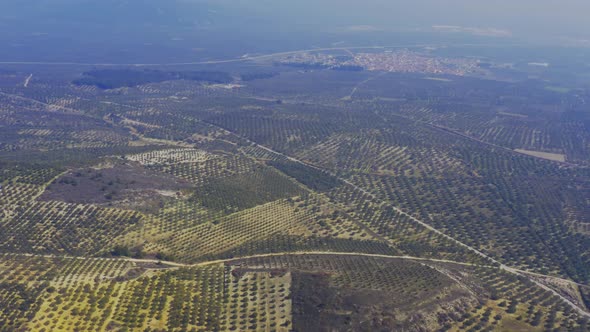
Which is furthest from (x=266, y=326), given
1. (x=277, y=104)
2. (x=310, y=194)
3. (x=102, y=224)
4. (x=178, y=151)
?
(x=277, y=104)

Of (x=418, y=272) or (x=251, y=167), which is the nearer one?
Result: (x=418, y=272)

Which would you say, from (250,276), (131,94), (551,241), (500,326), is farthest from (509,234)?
(131,94)

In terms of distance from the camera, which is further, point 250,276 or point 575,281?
Answer: point 575,281

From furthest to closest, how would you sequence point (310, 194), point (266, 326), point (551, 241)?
point (310, 194) → point (551, 241) → point (266, 326)

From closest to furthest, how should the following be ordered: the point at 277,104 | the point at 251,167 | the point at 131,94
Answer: the point at 251,167, the point at 277,104, the point at 131,94

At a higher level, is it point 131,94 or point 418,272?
point 131,94

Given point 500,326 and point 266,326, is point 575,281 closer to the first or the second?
point 500,326

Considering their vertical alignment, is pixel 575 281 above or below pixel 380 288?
below

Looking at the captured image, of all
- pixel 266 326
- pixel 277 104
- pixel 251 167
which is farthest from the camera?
pixel 277 104

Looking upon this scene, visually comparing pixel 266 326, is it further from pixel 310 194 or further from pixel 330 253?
pixel 310 194
